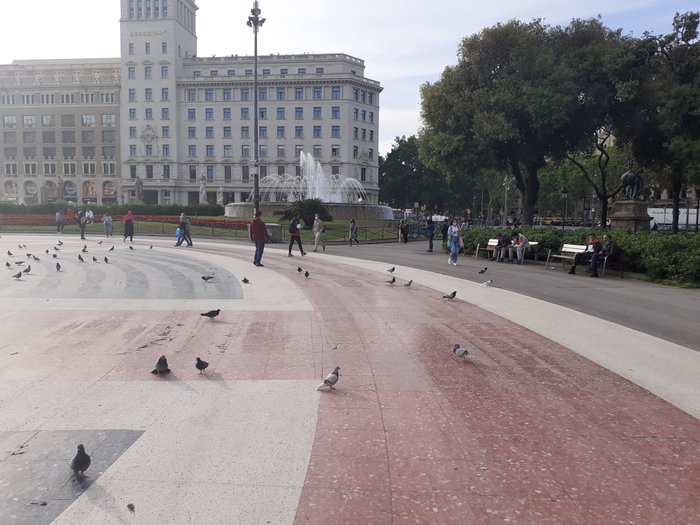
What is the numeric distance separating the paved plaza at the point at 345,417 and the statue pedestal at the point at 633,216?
12.3 meters

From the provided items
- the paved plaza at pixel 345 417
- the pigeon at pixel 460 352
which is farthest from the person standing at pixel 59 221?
the pigeon at pixel 460 352

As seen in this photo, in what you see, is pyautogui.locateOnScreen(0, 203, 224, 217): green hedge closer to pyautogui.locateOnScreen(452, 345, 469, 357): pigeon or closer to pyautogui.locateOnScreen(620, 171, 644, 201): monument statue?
pyautogui.locateOnScreen(620, 171, 644, 201): monument statue

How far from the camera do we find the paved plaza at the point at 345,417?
361cm

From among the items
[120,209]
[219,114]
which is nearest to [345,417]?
[120,209]

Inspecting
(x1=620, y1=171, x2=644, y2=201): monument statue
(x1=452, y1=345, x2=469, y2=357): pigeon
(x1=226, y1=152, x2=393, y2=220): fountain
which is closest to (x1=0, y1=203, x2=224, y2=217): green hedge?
(x1=226, y1=152, x2=393, y2=220): fountain

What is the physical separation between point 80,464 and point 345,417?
2187 mm

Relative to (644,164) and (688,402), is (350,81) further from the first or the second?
(688,402)

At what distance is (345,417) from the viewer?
16.6 feet

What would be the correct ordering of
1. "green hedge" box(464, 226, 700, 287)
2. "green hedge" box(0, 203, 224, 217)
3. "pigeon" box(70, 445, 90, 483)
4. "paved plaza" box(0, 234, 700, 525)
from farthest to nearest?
"green hedge" box(0, 203, 224, 217) < "green hedge" box(464, 226, 700, 287) < "pigeon" box(70, 445, 90, 483) < "paved plaza" box(0, 234, 700, 525)

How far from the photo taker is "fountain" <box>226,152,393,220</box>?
146 ft

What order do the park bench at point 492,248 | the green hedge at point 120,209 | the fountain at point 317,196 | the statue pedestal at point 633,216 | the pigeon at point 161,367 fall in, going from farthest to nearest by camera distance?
the green hedge at point 120,209, the fountain at point 317,196, the statue pedestal at point 633,216, the park bench at point 492,248, the pigeon at point 161,367

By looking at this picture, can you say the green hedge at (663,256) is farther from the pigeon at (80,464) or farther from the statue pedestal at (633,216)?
the pigeon at (80,464)

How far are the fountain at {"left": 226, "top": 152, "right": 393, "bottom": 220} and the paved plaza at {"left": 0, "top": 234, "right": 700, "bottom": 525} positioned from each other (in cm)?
3423

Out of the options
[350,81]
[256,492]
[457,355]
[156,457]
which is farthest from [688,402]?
[350,81]
